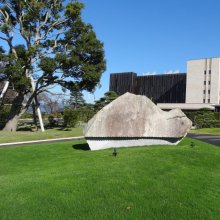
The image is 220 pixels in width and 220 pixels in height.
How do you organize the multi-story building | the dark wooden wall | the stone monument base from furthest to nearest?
the dark wooden wall < the multi-story building < the stone monument base

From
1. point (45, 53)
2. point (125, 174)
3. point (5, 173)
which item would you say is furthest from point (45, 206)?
point (45, 53)

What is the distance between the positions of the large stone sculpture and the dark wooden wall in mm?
78450

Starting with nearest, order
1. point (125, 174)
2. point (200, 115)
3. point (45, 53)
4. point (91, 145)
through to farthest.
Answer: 1. point (125, 174)
2. point (91, 145)
3. point (45, 53)
4. point (200, 115)

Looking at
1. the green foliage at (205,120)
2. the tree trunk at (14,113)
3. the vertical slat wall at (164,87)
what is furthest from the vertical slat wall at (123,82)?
the tree trunk at (14,113)

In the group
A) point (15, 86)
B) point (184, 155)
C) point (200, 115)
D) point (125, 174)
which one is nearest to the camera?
point (125, 174)

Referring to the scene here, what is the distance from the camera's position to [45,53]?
104 feet

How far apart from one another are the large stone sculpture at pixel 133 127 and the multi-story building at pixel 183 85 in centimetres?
5213

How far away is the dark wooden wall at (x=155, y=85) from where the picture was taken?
94.9 m

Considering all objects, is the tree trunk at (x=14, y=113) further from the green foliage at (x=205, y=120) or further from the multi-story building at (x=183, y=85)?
the multi-story building at (x=183, y=85)

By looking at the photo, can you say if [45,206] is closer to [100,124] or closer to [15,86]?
[100,124]

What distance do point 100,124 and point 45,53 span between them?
61.1 ft

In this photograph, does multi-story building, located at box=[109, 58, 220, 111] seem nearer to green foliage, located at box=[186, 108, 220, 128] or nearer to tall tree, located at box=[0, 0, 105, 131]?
green foliage, located at box=[186, 108, 220, 128]

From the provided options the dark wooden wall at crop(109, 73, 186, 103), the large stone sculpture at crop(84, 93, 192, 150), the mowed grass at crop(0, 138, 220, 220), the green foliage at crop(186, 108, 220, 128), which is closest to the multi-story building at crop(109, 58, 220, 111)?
the dark wooden wall at crop(109, 73, 186, 103)

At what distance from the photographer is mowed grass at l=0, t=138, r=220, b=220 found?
669cm
